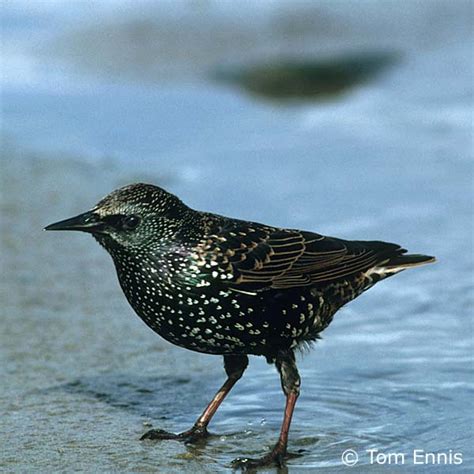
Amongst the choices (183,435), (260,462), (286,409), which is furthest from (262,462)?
(183,435)

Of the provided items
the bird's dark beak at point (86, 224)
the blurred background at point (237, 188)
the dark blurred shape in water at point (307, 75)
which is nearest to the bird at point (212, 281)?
the bird's dark beak at point (86, 224)

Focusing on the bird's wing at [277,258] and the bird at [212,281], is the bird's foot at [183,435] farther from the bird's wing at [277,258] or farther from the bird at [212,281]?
the bird's wing at [277,258]

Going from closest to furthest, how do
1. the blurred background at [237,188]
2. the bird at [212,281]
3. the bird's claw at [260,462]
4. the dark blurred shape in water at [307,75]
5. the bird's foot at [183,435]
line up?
the bird's claw at [260,462] < the bird at [212,281] < the bird's foot at [183,435] < the blurred background at [237,188] < the dark blurred shape in water at [307,75]

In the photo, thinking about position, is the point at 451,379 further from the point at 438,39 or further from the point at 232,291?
the point at 438,39

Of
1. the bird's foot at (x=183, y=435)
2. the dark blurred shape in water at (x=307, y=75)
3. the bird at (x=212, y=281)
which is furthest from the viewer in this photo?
the dark blurred shape in water at (x=307, y=75)

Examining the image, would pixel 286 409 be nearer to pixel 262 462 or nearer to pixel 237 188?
pixel 262 462

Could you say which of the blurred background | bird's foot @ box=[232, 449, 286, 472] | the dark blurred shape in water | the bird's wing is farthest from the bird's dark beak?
the dark blurred shape in water

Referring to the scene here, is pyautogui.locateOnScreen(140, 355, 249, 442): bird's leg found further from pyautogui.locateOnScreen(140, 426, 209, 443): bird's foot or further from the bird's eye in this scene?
the bird's eye

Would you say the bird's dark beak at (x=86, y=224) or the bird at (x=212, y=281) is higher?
the bird's dark beak at (x=86, y=224)

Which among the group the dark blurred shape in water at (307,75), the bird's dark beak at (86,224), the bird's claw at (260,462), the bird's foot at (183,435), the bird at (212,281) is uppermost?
the dark blurred shape in water at (307,75)
